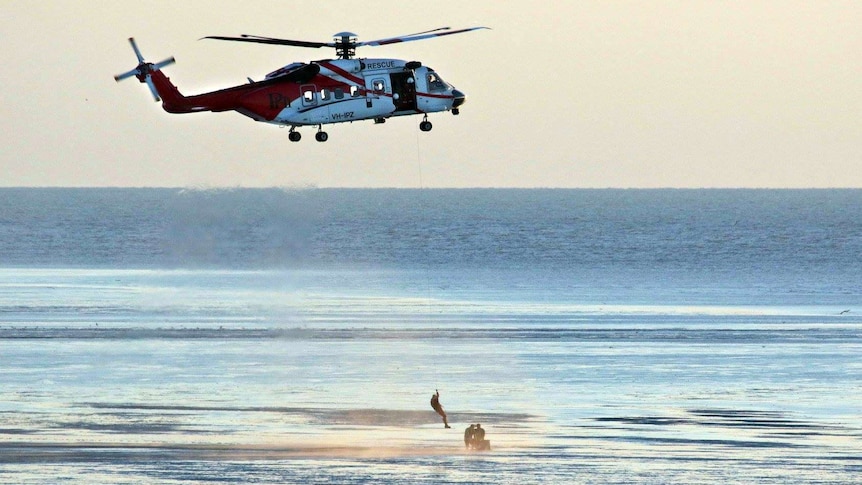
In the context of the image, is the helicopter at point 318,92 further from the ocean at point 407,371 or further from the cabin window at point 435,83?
the ocean at point 407,371

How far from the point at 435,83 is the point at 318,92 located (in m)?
3.38

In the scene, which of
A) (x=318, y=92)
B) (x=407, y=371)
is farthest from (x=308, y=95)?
(x=407, y=371)

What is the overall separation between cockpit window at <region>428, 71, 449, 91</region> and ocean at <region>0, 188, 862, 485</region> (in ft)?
25.3

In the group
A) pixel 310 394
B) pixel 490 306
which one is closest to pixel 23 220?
pixel 490 306

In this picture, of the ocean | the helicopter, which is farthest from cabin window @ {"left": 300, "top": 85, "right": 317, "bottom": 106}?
the ocean

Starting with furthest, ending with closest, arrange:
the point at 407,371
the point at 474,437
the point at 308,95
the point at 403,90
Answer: the point at 407,371 < the point at 403,90 < the point at 308,95 < the point at 474,437

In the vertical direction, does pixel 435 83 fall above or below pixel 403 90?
above

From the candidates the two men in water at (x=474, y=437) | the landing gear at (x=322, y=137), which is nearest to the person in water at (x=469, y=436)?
the two men in water at (x=474, y=437)

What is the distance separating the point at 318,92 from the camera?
1344 inches

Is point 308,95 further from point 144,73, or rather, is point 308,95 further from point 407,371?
point 407,371

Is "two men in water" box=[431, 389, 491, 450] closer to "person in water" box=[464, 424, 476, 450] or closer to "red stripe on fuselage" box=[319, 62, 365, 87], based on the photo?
"person in water" box=[464, 424, 476, 450]

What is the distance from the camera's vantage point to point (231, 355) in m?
44.7

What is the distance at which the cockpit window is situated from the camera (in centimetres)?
3606

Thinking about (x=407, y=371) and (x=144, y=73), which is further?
(x=407, y=371)
